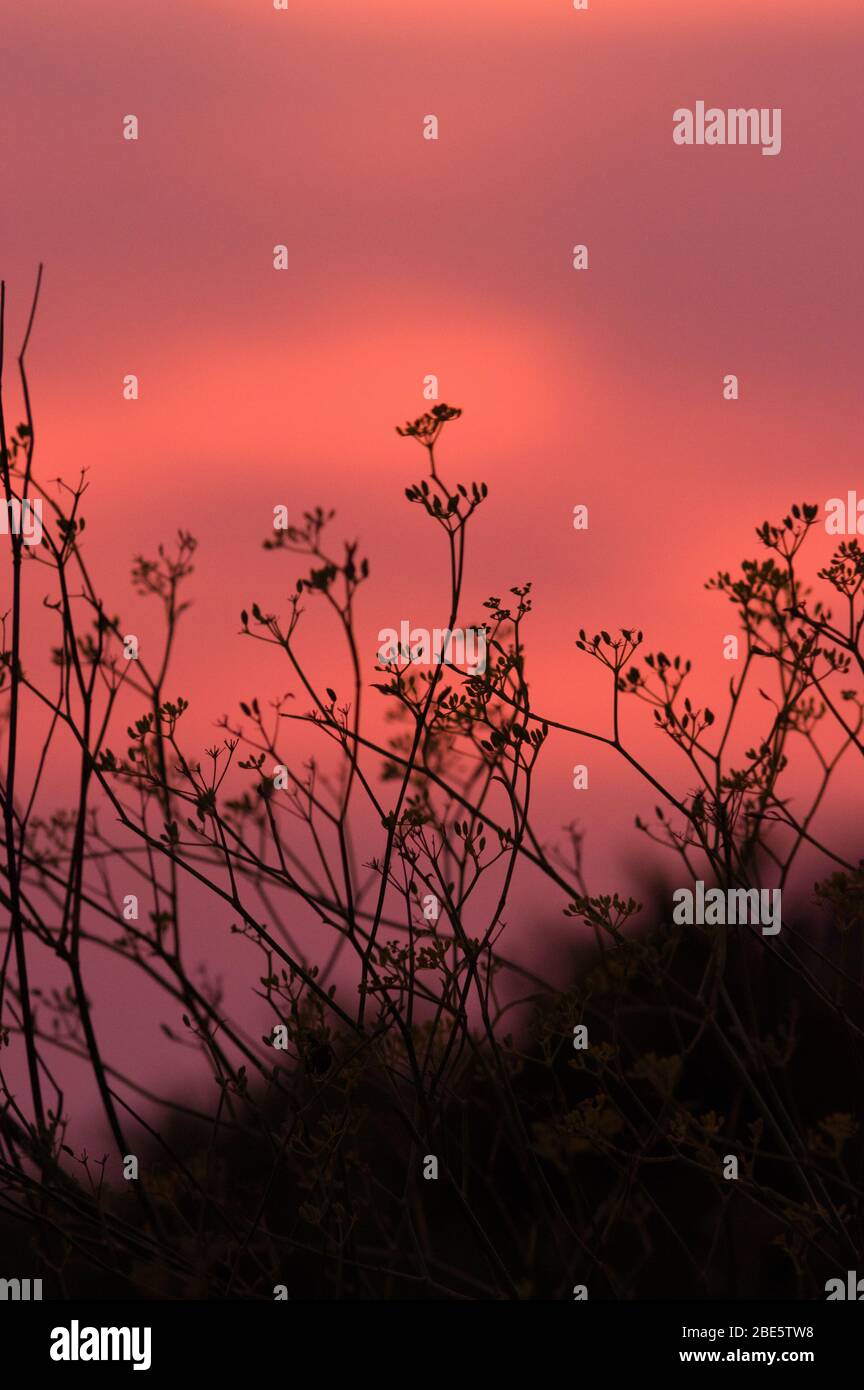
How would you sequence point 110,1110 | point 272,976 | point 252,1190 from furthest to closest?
1. point 252,1190
2. point 272,976
3. point 110,1110

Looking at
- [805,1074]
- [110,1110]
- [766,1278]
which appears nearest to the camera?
[110,1110]

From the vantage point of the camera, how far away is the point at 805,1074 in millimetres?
17656

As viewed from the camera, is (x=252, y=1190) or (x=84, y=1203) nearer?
(x=84, y=1203)

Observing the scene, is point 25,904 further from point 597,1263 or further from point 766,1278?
point 766,1278

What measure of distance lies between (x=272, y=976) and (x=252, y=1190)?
3.43 ft

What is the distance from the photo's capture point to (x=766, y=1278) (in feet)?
25.7

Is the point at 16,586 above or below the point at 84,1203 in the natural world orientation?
above
